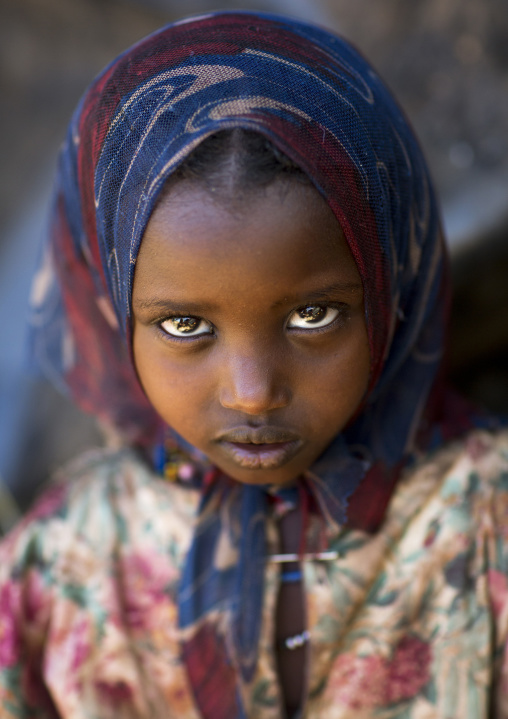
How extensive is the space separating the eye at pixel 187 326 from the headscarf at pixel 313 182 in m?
0.07

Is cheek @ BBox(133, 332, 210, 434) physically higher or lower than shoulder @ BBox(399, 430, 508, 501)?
higher

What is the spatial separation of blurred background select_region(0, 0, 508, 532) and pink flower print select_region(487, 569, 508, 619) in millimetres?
719

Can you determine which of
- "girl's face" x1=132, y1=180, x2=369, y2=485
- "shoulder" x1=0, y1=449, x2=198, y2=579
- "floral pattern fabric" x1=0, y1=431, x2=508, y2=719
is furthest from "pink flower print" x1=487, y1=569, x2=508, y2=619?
"shoulder" x1=0, y1=449, x2=198, y2=579

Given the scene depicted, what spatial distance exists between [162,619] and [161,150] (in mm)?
780

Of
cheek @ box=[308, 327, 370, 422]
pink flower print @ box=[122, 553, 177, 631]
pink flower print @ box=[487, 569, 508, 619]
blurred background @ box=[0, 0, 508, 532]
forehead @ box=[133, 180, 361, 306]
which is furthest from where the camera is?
blurred background @ box=[0, 0, 508, 532]

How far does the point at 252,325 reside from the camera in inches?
33.8

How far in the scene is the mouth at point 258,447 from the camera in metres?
0.94

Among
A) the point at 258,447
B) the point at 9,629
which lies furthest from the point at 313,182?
the point at 9,629

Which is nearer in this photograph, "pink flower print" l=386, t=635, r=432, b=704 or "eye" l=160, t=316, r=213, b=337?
"eye" l=160, t=316, r=213, b=337

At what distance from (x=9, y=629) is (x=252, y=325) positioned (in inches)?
28.0

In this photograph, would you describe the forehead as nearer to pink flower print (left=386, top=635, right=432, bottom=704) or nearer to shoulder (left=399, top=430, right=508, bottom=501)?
shoulder (left=399, top=430, right=508, bottom=501)

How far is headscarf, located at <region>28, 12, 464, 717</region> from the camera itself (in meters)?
0.85

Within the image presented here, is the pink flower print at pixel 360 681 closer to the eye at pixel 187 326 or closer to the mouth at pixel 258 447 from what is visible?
the mouth at pixel 258 447

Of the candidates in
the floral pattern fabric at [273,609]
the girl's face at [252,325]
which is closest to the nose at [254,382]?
the girl's face at [252,325]
